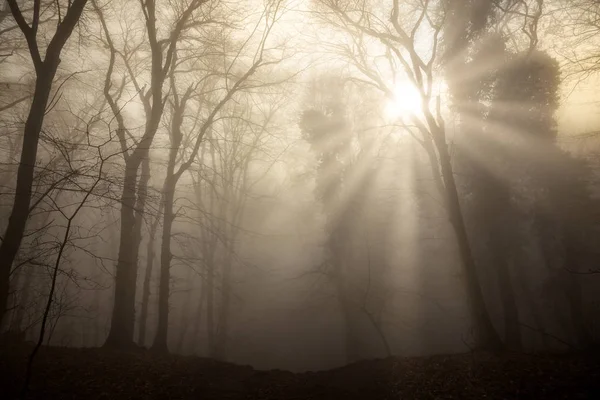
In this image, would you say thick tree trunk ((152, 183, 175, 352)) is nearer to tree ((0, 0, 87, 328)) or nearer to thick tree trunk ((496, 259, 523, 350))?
tree ((0, 0, 87, 328))

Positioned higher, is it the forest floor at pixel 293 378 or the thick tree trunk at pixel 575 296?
the thick tree trunk at pixel 575 296

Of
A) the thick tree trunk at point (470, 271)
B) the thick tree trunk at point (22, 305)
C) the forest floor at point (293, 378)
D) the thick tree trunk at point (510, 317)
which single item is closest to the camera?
the forest floor at point (293, 378)

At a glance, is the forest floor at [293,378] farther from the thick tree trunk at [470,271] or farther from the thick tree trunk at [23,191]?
the thick tree trunk at [23,191]

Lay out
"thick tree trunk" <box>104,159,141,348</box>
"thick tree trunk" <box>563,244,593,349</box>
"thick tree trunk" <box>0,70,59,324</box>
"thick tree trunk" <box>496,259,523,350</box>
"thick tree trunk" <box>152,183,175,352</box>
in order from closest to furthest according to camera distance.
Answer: "thick tree trunk" <box>0,70,59,324</box>, "thick tree trunk" <box>104,159,141,348</box>, "thick tree trunk" <box>152,183,175,352</box>, "thick tree trunk" <box>496,259,523,350</box>, "thick tree trunk" <box>563,244,593,349</box>

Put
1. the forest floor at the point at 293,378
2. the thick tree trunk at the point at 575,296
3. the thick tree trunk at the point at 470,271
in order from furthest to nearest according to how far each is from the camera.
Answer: the thick tree trunk at the point at 575,296 → the thick tree trunk at the point at 470,271 → the forest floor at the point at 293,378

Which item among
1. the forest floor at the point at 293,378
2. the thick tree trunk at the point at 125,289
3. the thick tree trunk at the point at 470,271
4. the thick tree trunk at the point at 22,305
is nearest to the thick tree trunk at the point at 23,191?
the forest floor at the point at 293,378

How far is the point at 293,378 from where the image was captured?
6797 millimetres

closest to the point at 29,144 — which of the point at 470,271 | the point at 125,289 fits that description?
the point at 125,289

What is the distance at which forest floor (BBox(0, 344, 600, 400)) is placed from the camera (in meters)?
5.02

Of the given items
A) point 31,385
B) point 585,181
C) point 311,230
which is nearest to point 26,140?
point 31,385

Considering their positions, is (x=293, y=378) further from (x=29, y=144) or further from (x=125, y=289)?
(x=29, y=144)

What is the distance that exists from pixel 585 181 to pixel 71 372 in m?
20.2

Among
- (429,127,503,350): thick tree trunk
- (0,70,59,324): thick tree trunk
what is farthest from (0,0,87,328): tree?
(429,127,503,350): thick tree trunk

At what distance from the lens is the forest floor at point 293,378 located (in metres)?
5.02
